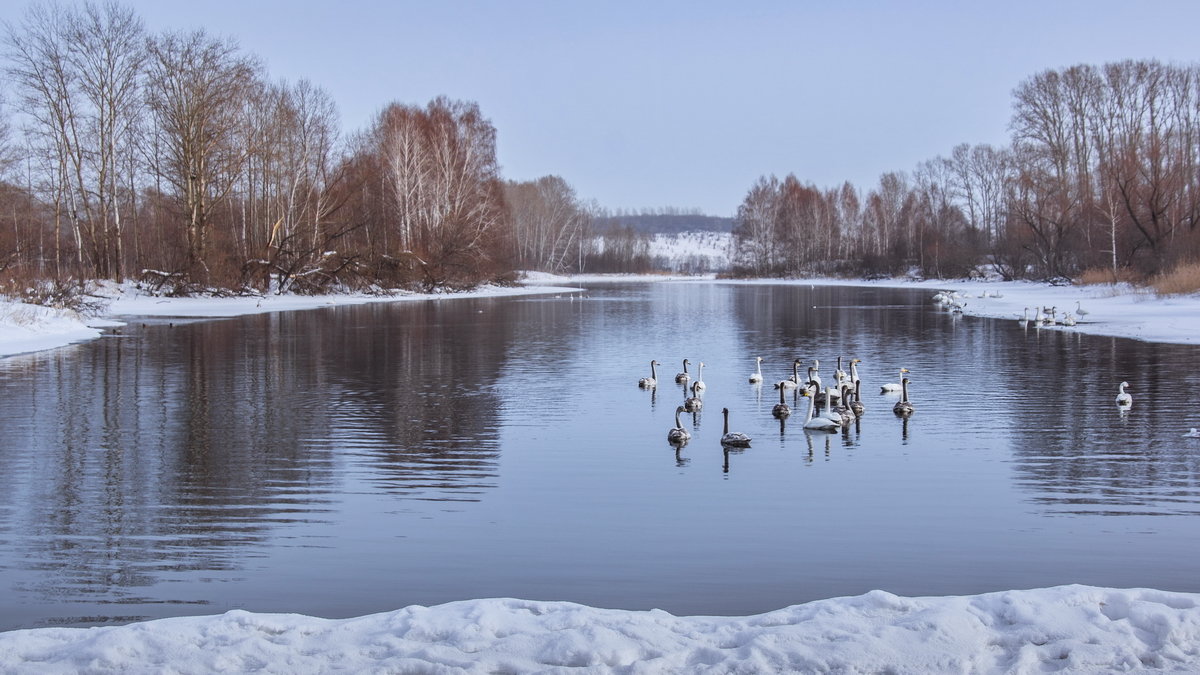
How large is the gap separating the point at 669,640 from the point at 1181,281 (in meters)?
35.6

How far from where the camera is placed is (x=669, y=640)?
199 inches

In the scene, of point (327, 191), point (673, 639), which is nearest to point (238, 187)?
point (327, 191)

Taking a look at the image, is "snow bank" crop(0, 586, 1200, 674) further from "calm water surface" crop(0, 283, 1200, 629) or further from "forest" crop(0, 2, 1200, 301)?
"forest" crop(0, 2, 1200, 301)

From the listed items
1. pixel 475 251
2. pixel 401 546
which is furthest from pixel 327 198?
pixel 401 546

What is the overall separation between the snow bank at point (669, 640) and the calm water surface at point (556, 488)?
0.77m

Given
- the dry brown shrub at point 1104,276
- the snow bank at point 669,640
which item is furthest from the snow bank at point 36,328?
the dry brown shrub at point 1104,276

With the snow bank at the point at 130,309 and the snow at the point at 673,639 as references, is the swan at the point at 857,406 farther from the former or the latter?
the snow bank at the point at 130,309

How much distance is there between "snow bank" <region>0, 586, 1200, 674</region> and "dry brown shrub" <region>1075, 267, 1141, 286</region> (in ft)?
140

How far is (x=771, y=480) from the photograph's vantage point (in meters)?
9.83

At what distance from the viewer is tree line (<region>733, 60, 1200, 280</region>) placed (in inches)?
1893

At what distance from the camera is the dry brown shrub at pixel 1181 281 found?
33.6 meters

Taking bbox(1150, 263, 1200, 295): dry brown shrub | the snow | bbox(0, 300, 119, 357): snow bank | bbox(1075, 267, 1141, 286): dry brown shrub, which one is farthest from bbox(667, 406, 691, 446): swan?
bbox(1075, 267, 1141, 286): dry brown shrub

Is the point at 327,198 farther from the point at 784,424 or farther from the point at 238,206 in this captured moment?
the point at 784,424

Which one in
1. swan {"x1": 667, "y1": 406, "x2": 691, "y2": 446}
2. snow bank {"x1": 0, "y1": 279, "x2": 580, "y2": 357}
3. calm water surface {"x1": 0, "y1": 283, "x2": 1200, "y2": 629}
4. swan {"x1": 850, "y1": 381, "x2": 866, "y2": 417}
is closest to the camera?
calm water surface {"x1": 0, "y1": 283, "x2": 1200, "y2": 629}
